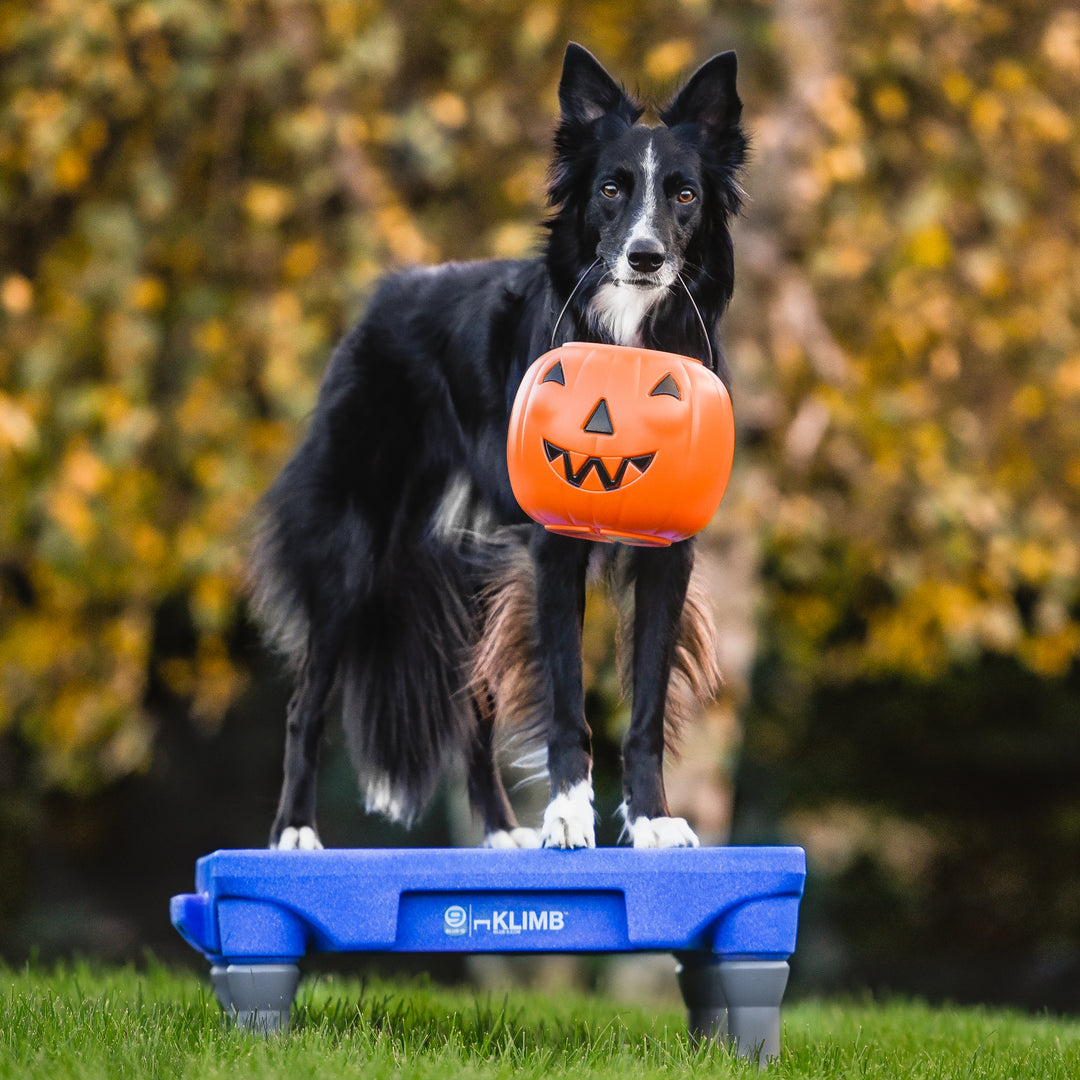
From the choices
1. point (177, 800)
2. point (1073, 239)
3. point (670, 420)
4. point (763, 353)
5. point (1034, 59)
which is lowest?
point (177, 800)

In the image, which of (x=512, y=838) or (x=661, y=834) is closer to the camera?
(x=661, y=834)

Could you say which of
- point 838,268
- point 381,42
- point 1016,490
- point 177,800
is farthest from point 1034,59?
point 177,800

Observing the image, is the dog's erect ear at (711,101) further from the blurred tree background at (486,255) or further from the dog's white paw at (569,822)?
the blurred tree background at (486,255)

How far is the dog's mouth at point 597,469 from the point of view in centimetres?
287

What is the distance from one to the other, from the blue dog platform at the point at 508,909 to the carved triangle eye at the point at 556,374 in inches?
36.5

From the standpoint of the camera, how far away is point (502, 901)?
2.85 meters

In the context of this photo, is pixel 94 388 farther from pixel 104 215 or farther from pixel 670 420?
pixel 670 420

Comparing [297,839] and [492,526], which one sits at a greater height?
[492,526]

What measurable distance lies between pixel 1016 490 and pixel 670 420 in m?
4.50

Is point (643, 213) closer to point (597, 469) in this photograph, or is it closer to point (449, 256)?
point (597, 469)

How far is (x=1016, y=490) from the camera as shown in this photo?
6926 millimetres

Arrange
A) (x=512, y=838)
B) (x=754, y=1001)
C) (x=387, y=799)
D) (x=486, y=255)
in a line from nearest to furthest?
(x=754, y=1001)
(x=512, y=838)
(x=387, y=799)
(x=486, y=255)

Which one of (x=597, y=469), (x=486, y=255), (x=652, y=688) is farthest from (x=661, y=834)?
(x=486, y=255)

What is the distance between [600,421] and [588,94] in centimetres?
87
